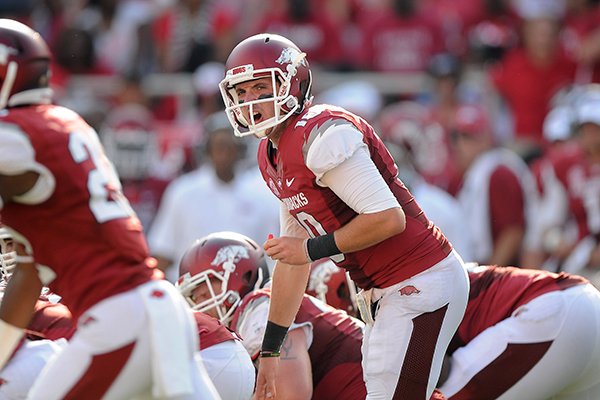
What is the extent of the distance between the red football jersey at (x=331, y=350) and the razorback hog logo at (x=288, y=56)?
1.06m

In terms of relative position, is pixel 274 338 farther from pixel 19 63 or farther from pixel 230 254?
pixel 19 63

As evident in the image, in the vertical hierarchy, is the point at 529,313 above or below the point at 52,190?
below

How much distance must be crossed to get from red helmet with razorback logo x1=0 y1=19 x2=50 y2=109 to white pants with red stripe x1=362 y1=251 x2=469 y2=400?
153 centimetres

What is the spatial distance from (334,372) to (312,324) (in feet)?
0.73

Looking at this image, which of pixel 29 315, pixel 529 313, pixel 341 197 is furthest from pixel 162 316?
pixel 529 313

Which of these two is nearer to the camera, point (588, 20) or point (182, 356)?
point (182, 356)

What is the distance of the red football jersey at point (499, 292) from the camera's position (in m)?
5.57

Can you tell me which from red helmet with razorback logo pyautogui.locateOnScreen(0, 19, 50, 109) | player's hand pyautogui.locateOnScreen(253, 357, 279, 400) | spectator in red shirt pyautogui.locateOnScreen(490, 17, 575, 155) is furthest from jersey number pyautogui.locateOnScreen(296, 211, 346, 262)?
spectator in red shirt pyautogui.locateOnScreen(490, 17, 575, 155)

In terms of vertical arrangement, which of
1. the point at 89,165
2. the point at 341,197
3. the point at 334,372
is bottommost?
the point at 334,372

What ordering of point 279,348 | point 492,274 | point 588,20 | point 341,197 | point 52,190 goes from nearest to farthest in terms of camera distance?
point 52,190 → point 341,197 → point 279,348 → point 492,274 → point 588,20

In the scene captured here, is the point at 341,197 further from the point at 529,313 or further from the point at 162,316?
the point at 529,313

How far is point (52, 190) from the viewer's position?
3.99m

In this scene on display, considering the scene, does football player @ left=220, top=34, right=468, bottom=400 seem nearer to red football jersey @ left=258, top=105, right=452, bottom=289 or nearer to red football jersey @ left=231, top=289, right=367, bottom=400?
red football jersey @ left=258, top=105, right=452, bottom=289

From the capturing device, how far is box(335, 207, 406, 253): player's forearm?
4555mm
